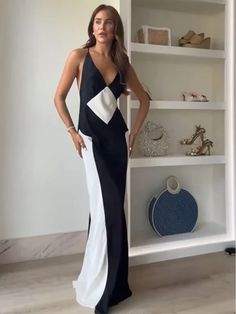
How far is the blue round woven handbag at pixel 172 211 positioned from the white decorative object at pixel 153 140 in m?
0.26

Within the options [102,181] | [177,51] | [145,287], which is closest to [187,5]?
[177,51]

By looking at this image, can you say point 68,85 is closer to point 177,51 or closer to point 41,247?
point 177,51

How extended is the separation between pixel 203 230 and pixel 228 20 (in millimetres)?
1472

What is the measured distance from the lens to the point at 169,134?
2.44 metres

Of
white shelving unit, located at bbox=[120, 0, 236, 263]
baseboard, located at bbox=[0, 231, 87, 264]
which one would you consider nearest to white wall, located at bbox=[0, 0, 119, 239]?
baseboard, located at bbox=[0, 231, 87, 264]

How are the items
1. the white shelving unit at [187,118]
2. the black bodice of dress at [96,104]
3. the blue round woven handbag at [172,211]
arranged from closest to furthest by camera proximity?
the black bodice of dress at [96,104]
the white shelving unit at [187,118]
the blue round woven handbag at [172,211]

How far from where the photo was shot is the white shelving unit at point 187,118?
216 centimetres

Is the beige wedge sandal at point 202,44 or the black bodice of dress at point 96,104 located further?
the beige wedge sandal at point 202,44

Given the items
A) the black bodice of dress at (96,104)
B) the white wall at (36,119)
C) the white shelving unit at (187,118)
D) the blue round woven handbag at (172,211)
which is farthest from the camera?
the blue round woven handbag at (172,211)

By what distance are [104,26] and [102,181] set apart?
72cm

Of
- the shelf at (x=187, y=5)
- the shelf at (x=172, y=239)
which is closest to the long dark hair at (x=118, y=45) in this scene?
the shelf at (x=187, y=5)

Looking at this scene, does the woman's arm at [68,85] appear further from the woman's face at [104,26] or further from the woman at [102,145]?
the woman's face at [104,26]

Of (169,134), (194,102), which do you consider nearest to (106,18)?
(194,102)

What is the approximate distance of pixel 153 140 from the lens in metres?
2.24
